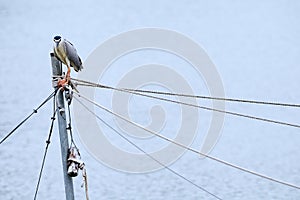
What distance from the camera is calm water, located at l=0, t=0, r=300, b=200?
589 cm

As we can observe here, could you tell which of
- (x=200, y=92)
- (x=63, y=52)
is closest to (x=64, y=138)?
(x=63, y=52)

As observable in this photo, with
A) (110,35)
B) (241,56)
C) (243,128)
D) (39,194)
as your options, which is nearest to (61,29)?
(110,35)

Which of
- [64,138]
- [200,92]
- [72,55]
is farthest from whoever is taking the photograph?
[200,92]

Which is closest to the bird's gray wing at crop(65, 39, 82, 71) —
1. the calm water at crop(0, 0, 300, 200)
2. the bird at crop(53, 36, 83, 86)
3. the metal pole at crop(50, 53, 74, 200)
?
the bird at crop(53, 36, 83, 86)

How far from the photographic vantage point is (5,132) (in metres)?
7.07

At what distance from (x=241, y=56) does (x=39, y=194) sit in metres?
5.37

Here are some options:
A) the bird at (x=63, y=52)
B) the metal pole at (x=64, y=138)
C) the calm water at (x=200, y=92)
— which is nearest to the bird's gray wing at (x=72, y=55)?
the bird at (x=63, y=52)

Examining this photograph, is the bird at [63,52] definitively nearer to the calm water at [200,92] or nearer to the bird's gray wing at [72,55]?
the bird's gray wing at [72,55]

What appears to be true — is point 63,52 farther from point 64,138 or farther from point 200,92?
point 200,92

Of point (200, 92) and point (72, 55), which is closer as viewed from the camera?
point (72, 55)

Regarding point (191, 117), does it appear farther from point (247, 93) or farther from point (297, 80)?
point (297, 80)

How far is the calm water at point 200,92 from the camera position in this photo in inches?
232

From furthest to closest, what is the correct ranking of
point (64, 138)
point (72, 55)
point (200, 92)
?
point (200, 92)
point (72, 55)
point (64, 138)

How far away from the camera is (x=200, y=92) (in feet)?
27.0
